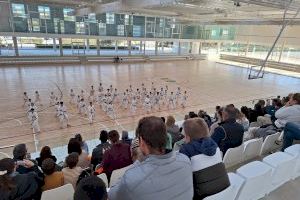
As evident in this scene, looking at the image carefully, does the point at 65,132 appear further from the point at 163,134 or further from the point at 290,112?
the point at 163,134

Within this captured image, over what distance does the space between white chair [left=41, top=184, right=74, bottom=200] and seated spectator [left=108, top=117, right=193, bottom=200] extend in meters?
1.07

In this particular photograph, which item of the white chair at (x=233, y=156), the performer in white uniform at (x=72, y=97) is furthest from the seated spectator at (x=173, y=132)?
the performer in white uniform at (x=72, y=97)

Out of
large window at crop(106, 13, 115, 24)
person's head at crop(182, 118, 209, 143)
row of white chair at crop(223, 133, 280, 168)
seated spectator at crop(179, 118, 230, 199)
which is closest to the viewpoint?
seated spectator at crop(179, 118, 230, 199)

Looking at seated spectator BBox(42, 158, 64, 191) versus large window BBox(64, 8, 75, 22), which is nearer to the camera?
seated spectator BBox(42, 158, 64, 191)

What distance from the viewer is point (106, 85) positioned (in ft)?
50.9

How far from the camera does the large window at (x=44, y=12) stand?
20656 mm

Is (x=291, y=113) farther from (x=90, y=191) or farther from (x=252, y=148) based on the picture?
(x=90, y=191)

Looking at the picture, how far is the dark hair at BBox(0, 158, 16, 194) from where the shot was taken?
2391mm

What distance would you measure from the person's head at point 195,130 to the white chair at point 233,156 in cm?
128

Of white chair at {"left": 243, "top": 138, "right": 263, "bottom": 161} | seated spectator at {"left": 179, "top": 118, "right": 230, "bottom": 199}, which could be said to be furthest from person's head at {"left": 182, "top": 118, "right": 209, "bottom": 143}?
white chair at {"left": 243, "top": 138, "right": 263, "bottom": 161}

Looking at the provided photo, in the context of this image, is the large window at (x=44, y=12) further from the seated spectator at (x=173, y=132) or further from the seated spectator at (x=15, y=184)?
the seated spectator at (x=15, y=184)

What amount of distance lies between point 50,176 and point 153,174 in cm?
189

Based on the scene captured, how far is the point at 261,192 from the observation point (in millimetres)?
2938

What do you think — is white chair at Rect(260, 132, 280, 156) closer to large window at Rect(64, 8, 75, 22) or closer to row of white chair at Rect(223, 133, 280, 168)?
row of white chair at Rect(223, 133, 280, 168)
